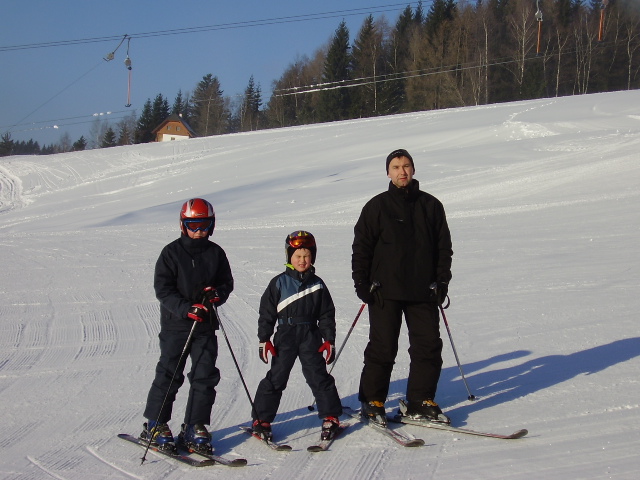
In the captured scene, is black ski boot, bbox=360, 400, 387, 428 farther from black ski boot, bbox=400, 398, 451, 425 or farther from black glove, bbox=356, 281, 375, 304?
black glove, bbox=356, 281, 375, 304

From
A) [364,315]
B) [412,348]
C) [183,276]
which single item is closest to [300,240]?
[183,276]

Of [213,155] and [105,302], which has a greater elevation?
[213,155]

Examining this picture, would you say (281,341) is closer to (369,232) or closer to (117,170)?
(369,232)

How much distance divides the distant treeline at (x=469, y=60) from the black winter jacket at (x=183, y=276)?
40.8m

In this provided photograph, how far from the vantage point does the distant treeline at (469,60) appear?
53.1 m

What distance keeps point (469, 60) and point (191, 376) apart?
192 ft

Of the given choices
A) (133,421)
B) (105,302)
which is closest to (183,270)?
(133,421)

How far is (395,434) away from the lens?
4.43 m

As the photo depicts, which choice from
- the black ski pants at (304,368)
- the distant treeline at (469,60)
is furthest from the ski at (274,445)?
the distant treeline at (469,60)

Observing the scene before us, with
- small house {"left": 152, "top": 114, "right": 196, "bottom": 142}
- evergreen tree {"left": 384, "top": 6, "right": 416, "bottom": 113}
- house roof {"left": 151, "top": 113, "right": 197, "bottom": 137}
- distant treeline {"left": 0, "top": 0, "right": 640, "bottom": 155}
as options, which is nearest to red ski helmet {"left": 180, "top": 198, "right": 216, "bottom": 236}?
distant treeline {"left": 0, "top": 0, "right": 640, "bottom": 155}

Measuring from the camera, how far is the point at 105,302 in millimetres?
9469

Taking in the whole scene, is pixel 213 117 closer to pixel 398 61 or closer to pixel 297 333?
pixel 398 61

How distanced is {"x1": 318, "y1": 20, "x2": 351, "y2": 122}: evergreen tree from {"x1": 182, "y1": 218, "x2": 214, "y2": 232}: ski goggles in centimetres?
6041

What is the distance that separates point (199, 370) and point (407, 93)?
58.2 meters
